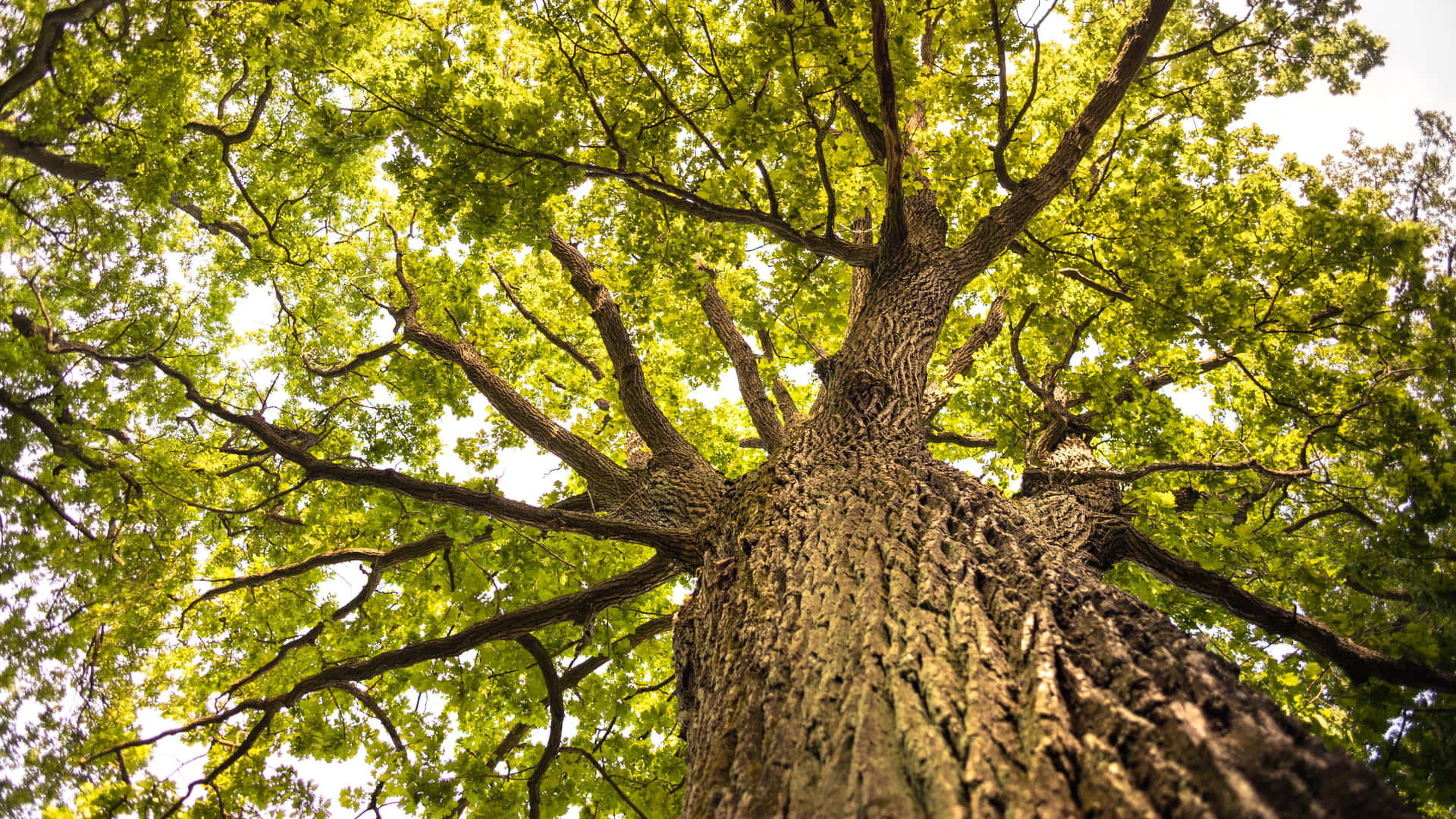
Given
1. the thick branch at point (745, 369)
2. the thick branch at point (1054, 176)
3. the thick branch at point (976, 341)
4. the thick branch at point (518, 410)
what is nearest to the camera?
the thick branch at point (1054, 176)

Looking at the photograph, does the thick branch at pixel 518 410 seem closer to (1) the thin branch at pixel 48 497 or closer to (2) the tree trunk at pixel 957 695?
(2) the tree trunk at pixel 957 695

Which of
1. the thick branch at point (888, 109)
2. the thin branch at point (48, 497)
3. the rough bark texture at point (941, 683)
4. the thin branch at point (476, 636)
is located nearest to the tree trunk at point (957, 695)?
the rough bark texture at point (941, 683)

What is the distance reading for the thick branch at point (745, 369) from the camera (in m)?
6.50

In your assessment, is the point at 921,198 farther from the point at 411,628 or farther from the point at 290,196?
the point at 290,196

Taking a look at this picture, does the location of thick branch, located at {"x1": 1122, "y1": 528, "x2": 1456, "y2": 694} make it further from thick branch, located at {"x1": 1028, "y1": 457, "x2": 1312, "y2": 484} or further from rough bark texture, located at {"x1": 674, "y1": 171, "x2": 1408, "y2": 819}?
rough bark texture, located at {"x1": 674, "y1": 171, "x2": 1408, "y2": 819}

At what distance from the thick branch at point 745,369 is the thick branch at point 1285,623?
2.99m

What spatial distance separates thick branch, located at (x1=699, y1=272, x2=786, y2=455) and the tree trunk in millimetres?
3536

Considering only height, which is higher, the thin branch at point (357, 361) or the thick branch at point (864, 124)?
the thin branch at point (357, 361)

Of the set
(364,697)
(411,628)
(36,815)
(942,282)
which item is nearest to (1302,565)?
→ (942,282)

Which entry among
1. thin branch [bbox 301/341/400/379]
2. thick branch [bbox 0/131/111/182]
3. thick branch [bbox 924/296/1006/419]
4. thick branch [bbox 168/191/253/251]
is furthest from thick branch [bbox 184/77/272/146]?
thick branch [bbox 924/296/1006/419]

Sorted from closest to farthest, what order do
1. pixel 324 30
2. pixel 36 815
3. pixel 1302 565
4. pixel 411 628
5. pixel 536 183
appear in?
1. pixel 36 815
2. pixel 1302 565
3. pixel 536 183
4. pixel 324 30
5. pixel 411 628

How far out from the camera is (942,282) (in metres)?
4.84

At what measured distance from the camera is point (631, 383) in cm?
560

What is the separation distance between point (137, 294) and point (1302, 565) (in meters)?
7.33
